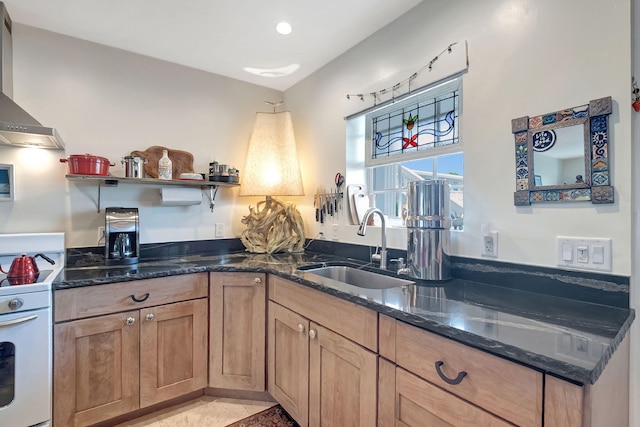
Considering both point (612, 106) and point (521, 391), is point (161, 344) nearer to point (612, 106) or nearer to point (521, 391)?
point (521, 391)

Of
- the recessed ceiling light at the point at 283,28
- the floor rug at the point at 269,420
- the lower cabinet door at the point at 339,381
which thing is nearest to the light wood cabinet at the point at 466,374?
the lower cabinet door at the point at 339,381

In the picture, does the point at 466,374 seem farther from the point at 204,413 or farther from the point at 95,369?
the point at 95,369

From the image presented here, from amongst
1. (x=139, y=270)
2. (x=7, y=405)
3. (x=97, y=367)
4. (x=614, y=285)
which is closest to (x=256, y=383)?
(x=97, y=367)

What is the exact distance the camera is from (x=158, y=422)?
1783 millimetres

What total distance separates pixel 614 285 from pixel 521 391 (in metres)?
0.64

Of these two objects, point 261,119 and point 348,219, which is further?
point 261,119

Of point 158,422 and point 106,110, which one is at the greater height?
point 106,110

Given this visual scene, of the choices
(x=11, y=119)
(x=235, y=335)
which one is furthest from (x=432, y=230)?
(x=11, y=119)

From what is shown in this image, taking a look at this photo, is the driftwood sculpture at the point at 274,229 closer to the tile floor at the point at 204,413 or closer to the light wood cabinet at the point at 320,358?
the light wood cabinet at the point at 320,358

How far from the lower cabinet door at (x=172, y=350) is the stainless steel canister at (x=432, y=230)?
1325 mm

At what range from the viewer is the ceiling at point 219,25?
1.75 m

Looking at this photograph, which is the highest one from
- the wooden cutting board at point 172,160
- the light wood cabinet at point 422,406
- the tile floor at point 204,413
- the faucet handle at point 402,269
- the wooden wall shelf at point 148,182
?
the wooden cutting board at point 172,160

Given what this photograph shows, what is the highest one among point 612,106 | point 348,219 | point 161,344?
point 612,106

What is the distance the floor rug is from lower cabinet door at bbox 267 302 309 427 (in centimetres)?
12
